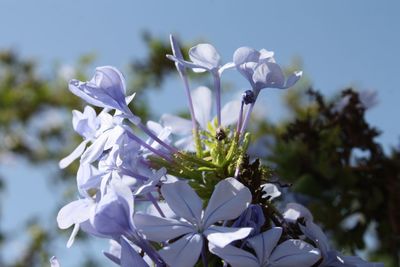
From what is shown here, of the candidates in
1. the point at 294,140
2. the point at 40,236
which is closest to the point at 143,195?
the point at 294,140

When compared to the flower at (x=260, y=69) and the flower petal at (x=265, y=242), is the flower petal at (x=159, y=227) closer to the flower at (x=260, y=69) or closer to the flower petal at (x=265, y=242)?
the flower petal at (x=265, y=242)

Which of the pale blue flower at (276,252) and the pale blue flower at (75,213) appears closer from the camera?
the pale blue flower at (276,252)

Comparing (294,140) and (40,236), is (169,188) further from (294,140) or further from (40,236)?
(40,236)

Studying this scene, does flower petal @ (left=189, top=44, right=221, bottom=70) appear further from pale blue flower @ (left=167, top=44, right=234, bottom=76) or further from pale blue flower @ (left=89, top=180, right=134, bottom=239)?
pale blue flower @ (left=89, top=180, right=134, bottom=239)

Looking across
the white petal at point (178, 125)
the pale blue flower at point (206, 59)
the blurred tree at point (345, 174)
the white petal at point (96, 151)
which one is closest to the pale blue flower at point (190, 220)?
the white petal at point (96, 151)

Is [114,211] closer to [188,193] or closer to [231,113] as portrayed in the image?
[188,193]

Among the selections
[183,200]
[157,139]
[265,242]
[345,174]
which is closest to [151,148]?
[157,139]
